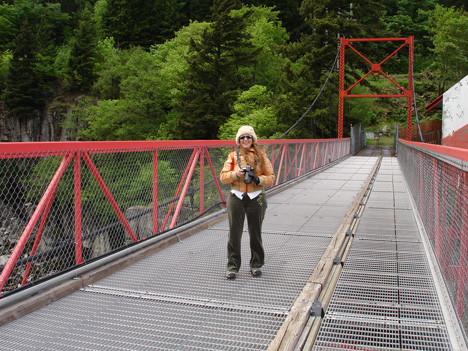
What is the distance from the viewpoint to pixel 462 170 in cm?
310

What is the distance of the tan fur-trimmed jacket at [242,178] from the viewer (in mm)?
4023

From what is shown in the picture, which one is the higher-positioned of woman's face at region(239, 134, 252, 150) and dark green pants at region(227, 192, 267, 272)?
woman's face at region(239, 134, 252, 150)

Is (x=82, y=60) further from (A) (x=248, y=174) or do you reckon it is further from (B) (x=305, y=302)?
(B) (x=305, y=302)

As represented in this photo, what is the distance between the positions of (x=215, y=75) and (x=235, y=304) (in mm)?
31438

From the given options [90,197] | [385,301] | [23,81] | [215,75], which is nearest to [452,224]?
[385,301]

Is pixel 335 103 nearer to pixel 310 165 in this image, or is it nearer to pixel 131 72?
pixel 131 72

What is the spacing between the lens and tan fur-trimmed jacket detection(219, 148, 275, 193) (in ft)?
13.2

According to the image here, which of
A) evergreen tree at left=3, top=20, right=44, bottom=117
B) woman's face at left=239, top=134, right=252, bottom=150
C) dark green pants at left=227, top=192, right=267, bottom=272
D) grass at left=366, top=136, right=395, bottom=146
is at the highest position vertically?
evergreen tree at left=3, top=20, right=44, bottom=117

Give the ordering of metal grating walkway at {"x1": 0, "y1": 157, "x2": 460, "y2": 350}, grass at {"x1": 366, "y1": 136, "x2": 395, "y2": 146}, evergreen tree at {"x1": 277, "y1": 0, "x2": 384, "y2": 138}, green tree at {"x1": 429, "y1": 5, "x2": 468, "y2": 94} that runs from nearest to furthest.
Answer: metal grating walkway at {"x1": 0, "y1": 157, "x2": 460, "y2": 350} < evergreen tree at {"x1": 277, "y1": 0, "x2": 384, "y2": 138} < green tree at {"x1": 429, "y1": 5, "x2": 468, "y2": 94} < grass at {"x1": 366, "y1": 136, "x2": 395, "y2": 146}

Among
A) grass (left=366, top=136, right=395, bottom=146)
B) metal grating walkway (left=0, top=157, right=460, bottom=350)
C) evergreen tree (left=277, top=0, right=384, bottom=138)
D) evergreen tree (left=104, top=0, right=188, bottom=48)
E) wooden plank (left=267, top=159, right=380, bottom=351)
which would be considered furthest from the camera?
evergreen tree (left=104, top=0, right=188, bottom=48)

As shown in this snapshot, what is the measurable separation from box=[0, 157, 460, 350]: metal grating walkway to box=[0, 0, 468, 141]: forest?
822 inches

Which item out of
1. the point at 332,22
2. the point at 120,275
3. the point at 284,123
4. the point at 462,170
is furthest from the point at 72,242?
the point at 332,22

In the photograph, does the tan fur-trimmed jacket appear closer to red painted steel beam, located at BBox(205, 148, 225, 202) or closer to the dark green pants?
the dark green pants

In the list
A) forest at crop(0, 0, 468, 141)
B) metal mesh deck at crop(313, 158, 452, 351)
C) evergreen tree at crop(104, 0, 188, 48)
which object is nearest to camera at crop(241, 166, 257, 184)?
metal mesh deck at crop(313, 158, 452, 351)
